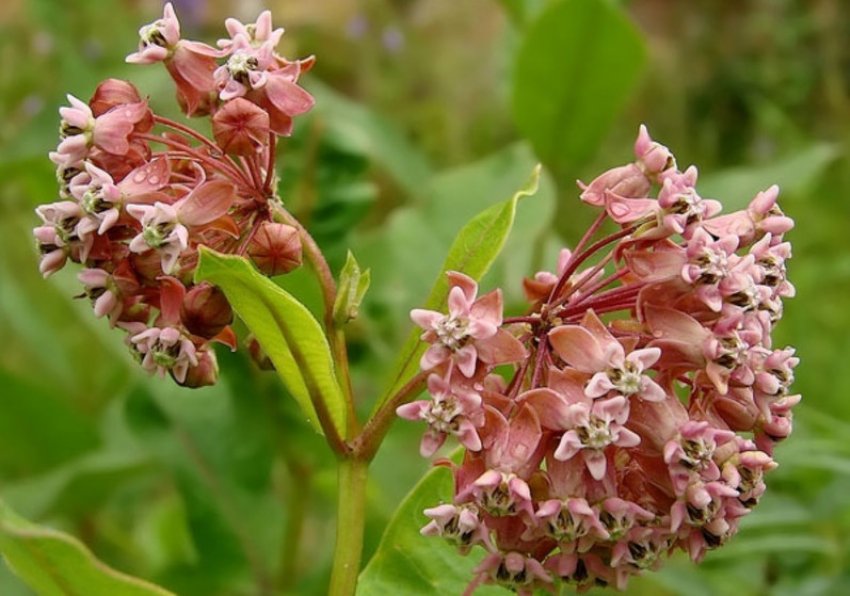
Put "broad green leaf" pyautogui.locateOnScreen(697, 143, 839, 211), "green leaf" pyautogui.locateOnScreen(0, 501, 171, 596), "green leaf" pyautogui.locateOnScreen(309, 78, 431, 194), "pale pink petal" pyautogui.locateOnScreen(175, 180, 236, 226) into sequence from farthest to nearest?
"green leaf" pyautogui.locateOnScreen(309, 78, 431, 194) → "broad green leaf" pyautogui.locateOnScreen(697, 143, 839, 211) → "pale pink petal" pyautogui.locateOnScreen(175, 180, 236, 226) → "green leaf" pyautogui.locateOnScreen(0, 501, 171, 596)

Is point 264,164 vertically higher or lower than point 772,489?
Answer: higher

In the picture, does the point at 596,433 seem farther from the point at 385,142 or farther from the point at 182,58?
the point at 385,142

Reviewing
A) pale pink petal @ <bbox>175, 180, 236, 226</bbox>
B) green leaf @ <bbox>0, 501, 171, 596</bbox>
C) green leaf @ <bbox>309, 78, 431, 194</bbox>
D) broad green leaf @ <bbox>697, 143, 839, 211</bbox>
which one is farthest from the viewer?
green leaf @ <bbox>309, 78, 431, 194</bbox>

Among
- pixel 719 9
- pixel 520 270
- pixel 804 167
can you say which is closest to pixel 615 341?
pixel 520 270

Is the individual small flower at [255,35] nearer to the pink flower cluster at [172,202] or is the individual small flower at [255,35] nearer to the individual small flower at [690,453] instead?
the pink flower cluster at [172,202]

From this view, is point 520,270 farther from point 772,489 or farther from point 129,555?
point 129,555

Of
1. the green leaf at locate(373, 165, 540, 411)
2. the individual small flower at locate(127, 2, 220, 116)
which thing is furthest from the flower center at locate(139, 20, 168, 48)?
the green leaf at locate(373, 165, 540, 411)

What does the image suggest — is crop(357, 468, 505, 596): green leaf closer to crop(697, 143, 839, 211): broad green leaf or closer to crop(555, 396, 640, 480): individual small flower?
crop(555, 396, 640, 480): individual small flower
